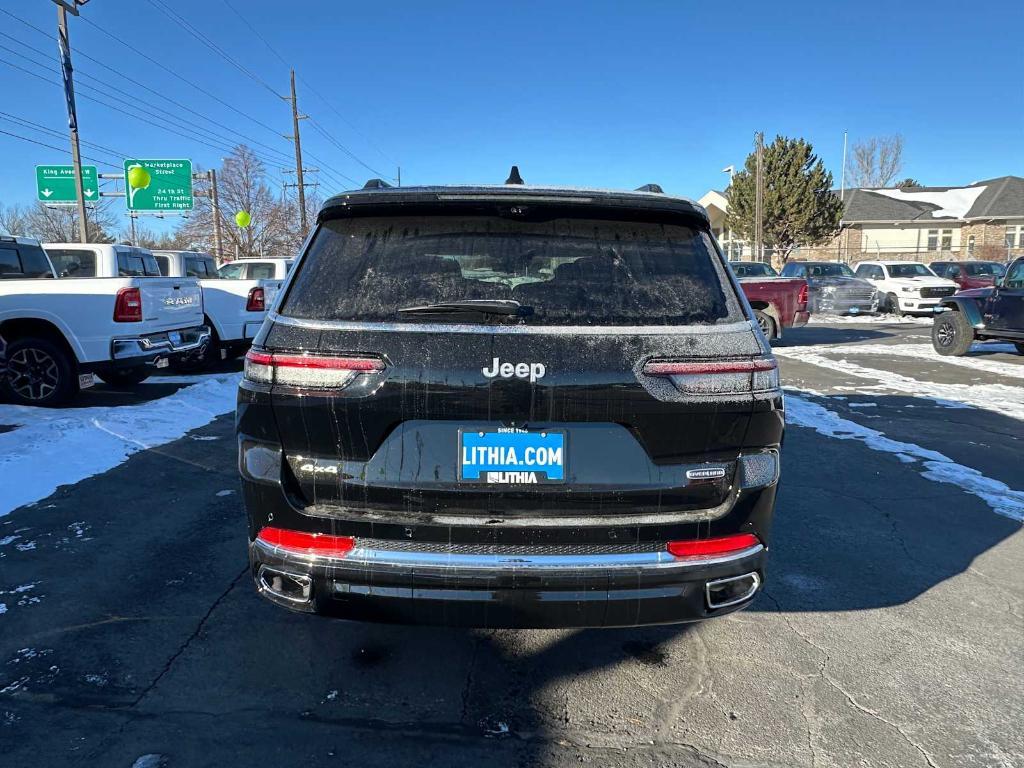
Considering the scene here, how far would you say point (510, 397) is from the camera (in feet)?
6.89

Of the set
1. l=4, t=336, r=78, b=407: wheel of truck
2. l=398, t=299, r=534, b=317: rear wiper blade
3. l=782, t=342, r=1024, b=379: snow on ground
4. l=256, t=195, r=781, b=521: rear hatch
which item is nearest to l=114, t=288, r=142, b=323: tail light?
l=4, t=336, r=78, b=407: wheel of truck

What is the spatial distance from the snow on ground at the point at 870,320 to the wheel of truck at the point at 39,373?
66.7 ft

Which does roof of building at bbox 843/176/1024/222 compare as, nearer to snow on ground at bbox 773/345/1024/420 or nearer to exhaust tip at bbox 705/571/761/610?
snow on ground at bbox 773/345/1024/420

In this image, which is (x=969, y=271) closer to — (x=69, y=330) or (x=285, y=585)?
(x=69, y=330)

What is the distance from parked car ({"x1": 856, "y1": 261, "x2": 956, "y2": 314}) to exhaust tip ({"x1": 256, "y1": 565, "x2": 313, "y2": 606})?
22148mm

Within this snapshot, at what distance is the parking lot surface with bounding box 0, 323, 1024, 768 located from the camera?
2.28 m

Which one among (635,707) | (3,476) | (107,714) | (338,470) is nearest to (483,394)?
(338,470)

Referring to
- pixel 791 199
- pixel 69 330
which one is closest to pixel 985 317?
pixel 69 330

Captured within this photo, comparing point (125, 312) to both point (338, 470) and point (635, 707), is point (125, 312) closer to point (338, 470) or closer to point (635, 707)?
→ point (338, 470)

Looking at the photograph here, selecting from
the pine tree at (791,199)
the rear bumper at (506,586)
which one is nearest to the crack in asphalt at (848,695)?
the rear bumper at (506,586)

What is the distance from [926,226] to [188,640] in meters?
51.5

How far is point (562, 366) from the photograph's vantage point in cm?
211

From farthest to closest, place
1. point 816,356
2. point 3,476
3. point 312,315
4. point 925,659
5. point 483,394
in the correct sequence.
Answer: point 816,356 → point 3,476 → point 925,659 → point 312,315 → point 483,394

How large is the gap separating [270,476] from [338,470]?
9.6 inches
